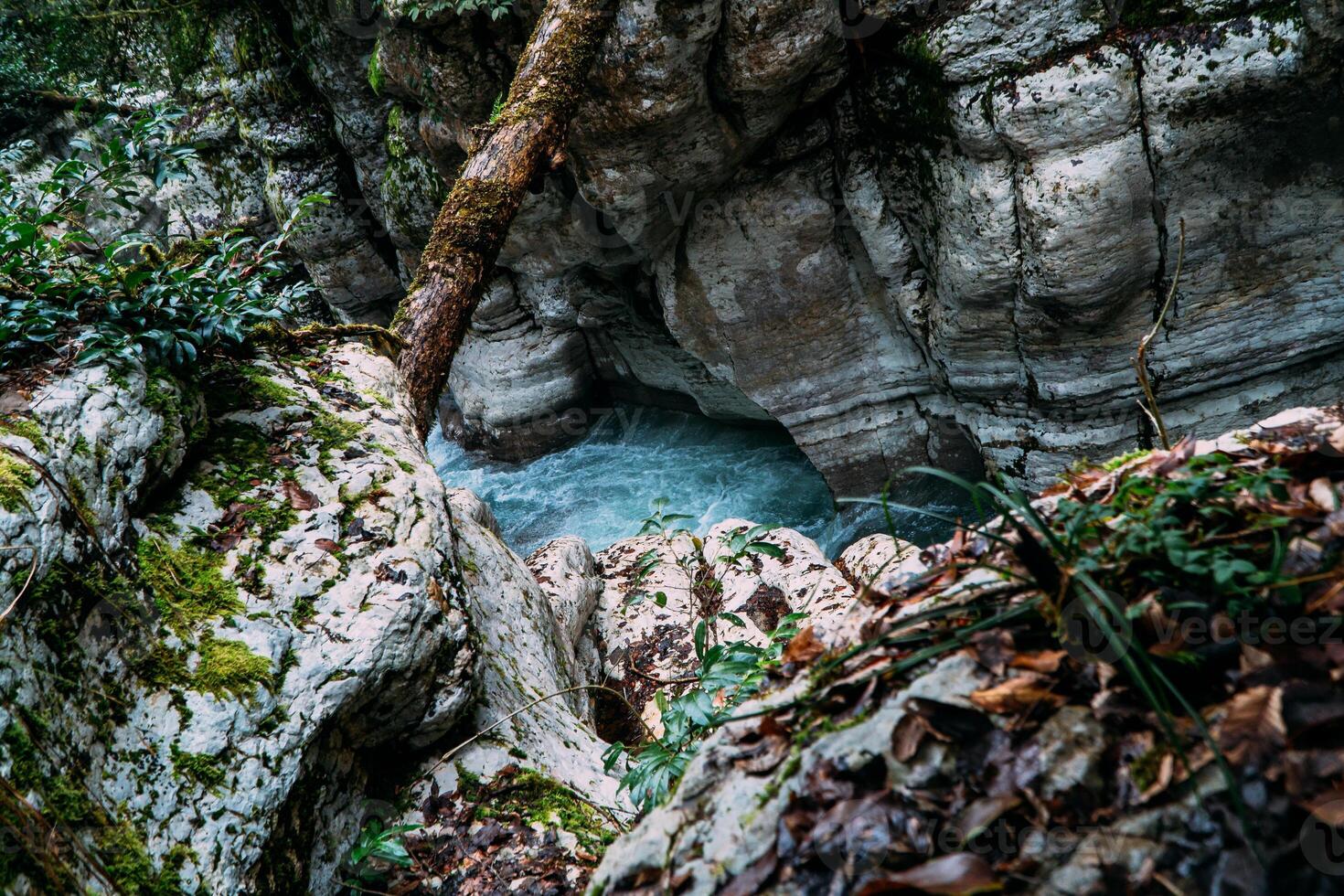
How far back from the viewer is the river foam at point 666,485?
894cm

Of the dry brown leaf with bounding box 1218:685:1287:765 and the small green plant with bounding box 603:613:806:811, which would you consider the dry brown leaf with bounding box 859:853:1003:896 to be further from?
the small green plant with bounding box 603:613:806:811

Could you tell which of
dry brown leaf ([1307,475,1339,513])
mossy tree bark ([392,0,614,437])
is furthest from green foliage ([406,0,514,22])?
dry brown leaf ([1307,475,1339,513])

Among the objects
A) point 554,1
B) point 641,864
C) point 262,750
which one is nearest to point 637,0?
point 554,1

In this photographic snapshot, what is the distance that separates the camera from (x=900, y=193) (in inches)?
277

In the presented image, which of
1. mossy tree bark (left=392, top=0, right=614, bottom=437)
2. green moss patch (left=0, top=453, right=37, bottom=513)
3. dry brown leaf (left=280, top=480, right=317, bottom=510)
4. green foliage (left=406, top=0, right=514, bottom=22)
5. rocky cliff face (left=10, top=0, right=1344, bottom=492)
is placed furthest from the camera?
green foliage (left=406, top=0, right=514, bottom=22)

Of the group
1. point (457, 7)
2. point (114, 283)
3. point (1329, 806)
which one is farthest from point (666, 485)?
point (1329, 806)

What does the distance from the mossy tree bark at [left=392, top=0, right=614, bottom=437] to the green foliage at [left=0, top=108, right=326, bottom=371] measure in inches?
44.3

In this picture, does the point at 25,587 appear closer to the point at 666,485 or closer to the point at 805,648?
the point at 805,648

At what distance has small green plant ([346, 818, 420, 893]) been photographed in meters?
2.26

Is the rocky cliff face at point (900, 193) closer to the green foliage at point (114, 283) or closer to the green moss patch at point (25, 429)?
the green foliage at point (114, 283)

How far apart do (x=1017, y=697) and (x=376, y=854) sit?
191 centimetres

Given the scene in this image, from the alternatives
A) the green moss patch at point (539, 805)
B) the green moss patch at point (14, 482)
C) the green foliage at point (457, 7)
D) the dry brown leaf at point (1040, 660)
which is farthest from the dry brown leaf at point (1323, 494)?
the green foliage at point (457, 7)

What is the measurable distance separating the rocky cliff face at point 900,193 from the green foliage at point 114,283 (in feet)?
13.4

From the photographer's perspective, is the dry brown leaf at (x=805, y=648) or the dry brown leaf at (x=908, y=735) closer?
the dry brown leaf at (x=908, y=735)
